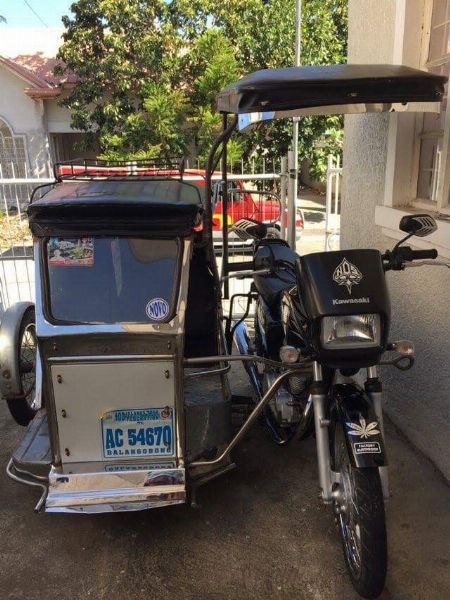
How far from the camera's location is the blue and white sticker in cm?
263

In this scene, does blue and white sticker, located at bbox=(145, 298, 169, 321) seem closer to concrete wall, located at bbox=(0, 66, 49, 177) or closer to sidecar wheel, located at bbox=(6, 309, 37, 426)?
sidecar wheel, located at bbox=(6, 309, 37, 426)

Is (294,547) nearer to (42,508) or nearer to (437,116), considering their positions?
(42,508)

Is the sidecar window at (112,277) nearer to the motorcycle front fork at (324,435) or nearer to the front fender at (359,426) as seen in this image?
the motorcycle front fork at (324,435)

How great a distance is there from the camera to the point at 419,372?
3.63m

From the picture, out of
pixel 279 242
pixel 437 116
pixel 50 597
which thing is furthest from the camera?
pixel 279 242

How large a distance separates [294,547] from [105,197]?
6.81 feet

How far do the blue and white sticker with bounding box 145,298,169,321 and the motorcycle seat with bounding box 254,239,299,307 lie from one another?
0.80 meters

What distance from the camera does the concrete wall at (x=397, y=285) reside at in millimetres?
3342

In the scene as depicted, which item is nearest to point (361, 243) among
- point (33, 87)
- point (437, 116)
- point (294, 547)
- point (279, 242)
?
point (279, 242)

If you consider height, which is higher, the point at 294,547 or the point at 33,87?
the point at 33,87

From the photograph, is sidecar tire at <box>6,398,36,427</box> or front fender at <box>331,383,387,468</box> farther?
sidecar tire at <box>6,398,36,427</box>

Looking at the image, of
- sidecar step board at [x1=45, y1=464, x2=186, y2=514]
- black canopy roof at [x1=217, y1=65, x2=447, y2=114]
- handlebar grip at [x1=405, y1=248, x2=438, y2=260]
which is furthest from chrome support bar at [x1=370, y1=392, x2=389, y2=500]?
black canopy roof at [x1=217, y1=65, x2=447, y2=114]

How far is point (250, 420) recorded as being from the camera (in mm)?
2645

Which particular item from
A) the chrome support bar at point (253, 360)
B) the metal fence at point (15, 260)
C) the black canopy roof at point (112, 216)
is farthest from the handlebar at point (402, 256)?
the metal fence at point (15, 260)
